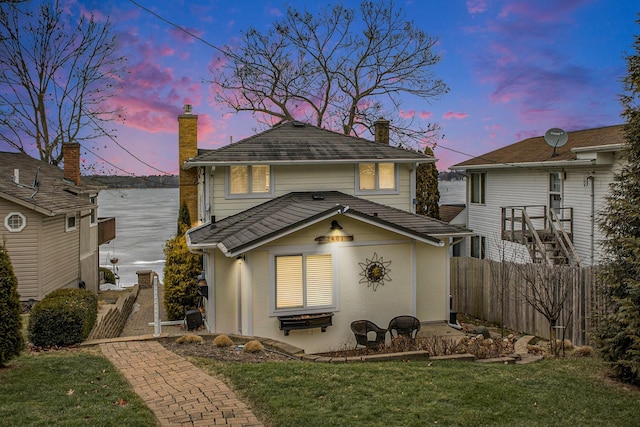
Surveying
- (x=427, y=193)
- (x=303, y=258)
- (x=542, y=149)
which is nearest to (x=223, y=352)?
(x=303, y=258)

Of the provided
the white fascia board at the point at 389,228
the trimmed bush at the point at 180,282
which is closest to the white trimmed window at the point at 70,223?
the trimmed bush at the point at 180,282

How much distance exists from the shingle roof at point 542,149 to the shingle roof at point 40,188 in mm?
17553

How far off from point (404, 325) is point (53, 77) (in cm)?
2599

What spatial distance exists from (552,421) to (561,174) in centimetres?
1552

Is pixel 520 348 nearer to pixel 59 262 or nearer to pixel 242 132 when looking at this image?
pixel 59 262

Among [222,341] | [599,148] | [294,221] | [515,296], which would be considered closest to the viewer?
[222,341]

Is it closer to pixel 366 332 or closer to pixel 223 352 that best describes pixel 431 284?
pixel 366 332

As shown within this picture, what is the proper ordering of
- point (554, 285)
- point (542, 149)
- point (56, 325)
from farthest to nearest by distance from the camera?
point (542, 149), point (554, 285), point (56, 325)

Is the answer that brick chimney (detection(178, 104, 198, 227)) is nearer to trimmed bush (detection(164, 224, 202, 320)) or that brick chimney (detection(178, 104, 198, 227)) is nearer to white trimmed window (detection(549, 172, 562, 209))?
trimmed bush (detection(164, 224, 202, 320))

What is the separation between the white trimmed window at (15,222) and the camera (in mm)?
17594

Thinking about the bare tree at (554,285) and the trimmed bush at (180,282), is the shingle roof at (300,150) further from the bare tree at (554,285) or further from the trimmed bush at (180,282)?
the bare tree at (554,285)

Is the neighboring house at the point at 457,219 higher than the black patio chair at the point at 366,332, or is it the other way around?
the neighboring house at the point at 457,219

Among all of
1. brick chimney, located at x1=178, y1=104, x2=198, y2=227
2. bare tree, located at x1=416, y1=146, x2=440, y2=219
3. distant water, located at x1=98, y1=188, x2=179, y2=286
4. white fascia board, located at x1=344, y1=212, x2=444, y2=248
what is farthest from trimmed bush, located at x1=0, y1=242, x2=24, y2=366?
distant water, located at x1=98, y1=188, x2=179, y2=286

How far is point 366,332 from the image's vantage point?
1323 cm
